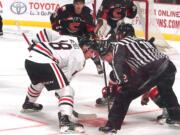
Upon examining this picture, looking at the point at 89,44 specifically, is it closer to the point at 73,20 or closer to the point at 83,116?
the point at 83,116

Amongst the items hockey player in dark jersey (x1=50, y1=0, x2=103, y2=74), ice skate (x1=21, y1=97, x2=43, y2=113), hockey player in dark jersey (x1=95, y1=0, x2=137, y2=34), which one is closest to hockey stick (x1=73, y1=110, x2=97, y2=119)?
ice skate (x1=21, y1=97, x2=43, y2=113)

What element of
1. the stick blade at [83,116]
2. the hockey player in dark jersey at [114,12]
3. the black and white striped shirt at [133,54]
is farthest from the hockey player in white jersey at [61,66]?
the hockey player in dark jersey at [114,12]

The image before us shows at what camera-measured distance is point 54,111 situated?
489 cm

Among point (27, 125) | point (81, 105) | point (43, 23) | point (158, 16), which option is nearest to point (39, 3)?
point (43, 23)

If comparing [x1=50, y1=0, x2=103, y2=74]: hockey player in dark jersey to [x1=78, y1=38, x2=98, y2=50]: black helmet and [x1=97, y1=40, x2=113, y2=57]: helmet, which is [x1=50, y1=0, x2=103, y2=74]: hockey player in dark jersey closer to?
[x1=78, y1=38, x2=98, y2=50]: black helmet

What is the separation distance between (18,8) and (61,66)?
8.46m

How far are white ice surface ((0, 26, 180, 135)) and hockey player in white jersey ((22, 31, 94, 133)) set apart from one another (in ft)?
0.61

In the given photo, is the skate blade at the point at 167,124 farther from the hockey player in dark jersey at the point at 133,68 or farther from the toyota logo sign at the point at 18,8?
the toyota logo sign at the point at 18,8

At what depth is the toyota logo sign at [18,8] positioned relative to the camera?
12.4m

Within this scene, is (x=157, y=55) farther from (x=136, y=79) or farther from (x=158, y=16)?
(x=158, y=16)

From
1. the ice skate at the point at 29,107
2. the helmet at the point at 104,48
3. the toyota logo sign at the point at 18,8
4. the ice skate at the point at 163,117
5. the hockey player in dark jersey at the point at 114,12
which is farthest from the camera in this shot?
the toyota logo sign at the point at 18,8

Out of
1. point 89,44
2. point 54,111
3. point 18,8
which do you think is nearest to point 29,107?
point 54,111

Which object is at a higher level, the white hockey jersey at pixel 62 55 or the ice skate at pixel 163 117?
the white hockey jersey at pixel 62 55

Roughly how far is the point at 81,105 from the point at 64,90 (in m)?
1.22
